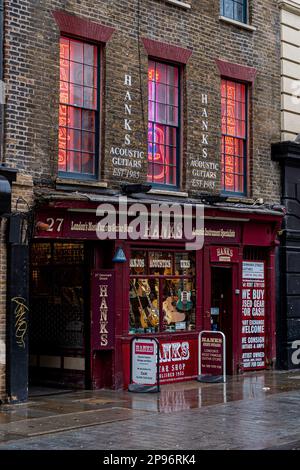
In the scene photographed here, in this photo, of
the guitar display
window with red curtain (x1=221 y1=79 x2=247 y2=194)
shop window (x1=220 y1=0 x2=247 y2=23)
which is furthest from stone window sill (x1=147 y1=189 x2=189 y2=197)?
shop window (x1=220 y1=0 x2=247 y2=23)

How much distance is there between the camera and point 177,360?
16.7 metres

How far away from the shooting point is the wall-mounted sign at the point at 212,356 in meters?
16.7

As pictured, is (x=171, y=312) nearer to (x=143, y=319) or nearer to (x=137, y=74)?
(x=143, y=319)

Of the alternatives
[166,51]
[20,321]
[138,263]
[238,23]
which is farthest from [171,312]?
[238,23]

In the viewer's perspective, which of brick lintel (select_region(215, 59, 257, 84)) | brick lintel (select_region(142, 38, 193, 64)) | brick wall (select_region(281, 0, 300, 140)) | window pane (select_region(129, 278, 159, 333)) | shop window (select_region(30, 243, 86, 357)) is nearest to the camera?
shop window (select_region(30, 243, 86, 357))

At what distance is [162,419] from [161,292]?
4.74 metres

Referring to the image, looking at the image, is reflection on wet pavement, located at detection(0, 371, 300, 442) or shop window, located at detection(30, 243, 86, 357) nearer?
reflection on wet pavement, located at detection(0, 371, 300, 442)

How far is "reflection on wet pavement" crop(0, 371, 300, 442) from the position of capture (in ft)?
38.3

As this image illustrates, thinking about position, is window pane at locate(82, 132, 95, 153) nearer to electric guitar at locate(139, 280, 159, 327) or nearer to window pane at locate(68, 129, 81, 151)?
window pane at locate(68, 129, 81, 151)

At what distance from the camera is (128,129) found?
52.6 ft

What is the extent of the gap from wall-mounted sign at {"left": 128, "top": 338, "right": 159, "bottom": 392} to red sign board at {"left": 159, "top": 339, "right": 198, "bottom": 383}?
0.90m

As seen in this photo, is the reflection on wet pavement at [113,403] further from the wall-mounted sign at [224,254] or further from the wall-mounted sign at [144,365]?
the wall-mounted sign at [224,254]

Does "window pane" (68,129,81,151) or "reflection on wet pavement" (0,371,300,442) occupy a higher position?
"window pane" (68,129,81,151)

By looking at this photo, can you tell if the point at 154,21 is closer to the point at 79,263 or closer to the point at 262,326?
the point at 79,263
